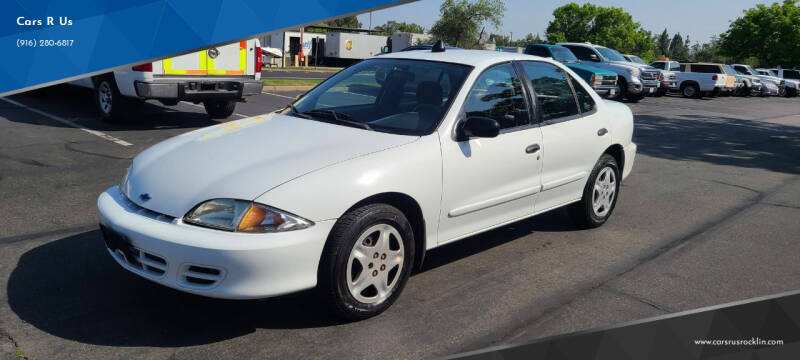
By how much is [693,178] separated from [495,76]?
16.5 ft

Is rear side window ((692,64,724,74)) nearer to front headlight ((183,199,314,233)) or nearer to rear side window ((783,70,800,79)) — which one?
rear side window ((783,70,800,79))

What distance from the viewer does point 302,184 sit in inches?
128

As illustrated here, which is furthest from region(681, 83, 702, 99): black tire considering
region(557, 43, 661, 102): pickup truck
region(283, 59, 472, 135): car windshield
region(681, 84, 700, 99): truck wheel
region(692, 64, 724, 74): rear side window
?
region(283, 59, 472, 135): car windshield

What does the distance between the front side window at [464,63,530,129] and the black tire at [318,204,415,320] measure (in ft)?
3.52

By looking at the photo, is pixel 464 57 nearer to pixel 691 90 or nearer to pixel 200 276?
pixel 200 276

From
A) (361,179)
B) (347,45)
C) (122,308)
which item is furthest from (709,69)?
(122,308)

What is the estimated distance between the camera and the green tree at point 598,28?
283ft

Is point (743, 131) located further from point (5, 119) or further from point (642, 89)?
point (5, 119)

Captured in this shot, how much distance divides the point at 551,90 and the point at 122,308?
3400mm

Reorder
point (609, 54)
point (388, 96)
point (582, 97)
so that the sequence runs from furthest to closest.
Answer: point (609, 54)
point (582, 97)
point (388, 96)

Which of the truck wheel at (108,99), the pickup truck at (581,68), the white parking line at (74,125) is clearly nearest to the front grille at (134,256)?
the white parking line at (74,125)

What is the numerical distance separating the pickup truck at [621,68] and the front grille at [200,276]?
21.2 meters

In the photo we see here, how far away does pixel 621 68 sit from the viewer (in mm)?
22875

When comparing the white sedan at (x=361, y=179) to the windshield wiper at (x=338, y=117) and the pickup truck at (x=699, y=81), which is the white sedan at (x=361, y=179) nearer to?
the windshield wiper at (x=338, y=117)
